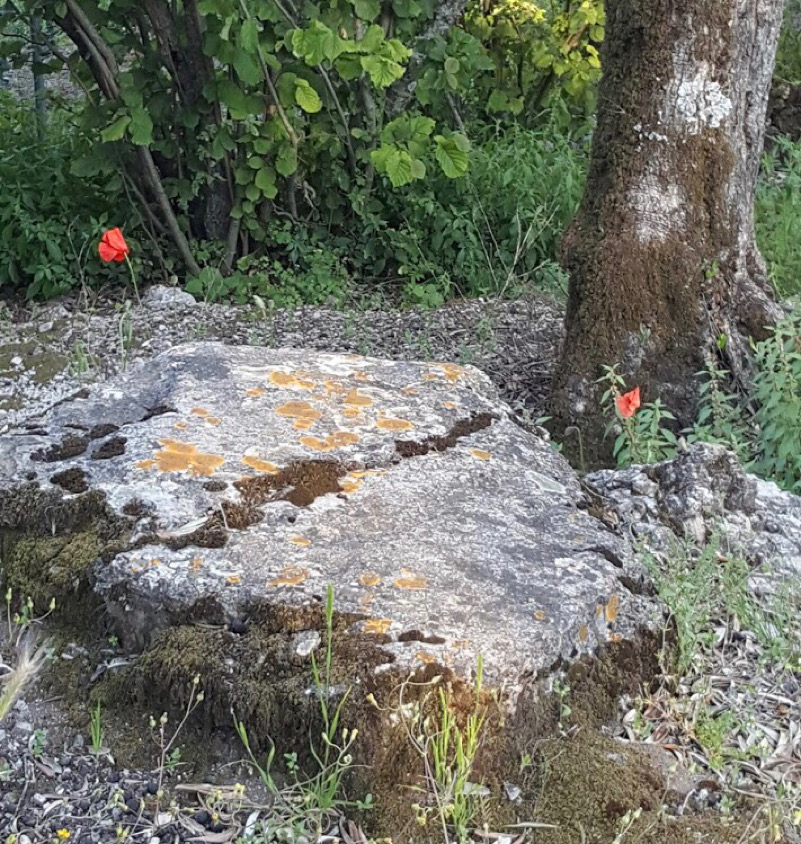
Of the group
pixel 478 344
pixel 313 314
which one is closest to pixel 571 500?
pixel 478 344

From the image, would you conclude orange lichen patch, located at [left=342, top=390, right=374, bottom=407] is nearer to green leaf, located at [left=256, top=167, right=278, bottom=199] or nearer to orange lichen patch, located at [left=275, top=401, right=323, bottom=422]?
orange lichen patch, located at [left=275, top=401, right=323, bottom=422]

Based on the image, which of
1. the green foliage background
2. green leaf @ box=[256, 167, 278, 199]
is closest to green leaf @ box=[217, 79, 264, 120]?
the green foliage background

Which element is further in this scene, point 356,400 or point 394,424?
point 356,400

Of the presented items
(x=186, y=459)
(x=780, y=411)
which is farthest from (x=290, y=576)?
(x=780, y=411)

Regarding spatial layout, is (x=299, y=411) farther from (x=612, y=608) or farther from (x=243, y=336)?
(x=243, y=336)

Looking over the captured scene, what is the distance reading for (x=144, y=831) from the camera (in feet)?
6.14

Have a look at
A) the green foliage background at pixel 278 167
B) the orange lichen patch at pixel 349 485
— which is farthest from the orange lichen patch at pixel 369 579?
the green foliage background at pixel 278 167

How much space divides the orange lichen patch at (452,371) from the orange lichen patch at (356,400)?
322 millimetres

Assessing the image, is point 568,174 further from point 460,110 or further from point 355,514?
point 355,514

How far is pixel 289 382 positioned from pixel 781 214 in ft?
15.0

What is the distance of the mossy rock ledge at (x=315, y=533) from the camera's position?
2082mm

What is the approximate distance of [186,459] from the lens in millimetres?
2619

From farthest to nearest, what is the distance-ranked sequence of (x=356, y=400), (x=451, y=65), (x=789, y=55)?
(x=789, y=55), (x=451, y=65), (x=356, y=400)

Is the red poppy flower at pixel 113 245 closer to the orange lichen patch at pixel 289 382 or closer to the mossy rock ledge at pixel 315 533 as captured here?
the mossy rock ledge at pixel 315 533
